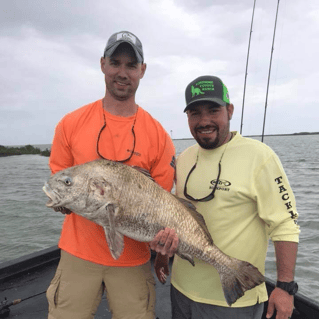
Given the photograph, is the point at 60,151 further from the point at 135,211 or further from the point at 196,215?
the point at 196,215

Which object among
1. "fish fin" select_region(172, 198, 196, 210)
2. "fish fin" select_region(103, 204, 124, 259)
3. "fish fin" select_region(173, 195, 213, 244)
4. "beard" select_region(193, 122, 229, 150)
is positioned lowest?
"fish fin" select_region(103, 204, 124, 259)

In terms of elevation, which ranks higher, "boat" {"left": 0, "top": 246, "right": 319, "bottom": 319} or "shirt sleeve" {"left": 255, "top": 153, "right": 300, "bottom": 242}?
"shirt sleeve" {"left": 255, "top": 153, "right": 300, "bottom": 242}

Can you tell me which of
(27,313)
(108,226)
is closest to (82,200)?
(108,226)

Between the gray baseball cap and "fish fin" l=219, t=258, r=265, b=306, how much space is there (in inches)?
86.7

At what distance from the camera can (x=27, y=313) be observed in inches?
168

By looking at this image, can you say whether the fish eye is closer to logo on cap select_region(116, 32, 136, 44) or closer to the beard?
the beard

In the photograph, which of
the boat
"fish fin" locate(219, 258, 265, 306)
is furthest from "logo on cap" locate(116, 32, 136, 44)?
the boat

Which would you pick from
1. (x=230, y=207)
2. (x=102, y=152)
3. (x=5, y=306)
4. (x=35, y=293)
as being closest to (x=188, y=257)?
(x=230, y=207)

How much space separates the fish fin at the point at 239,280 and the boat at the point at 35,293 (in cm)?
167

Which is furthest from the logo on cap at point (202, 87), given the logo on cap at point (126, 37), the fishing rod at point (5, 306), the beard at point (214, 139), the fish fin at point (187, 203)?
the fishing rod at point (5, 306)

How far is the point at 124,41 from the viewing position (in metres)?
2.90

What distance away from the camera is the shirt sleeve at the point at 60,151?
2970 mm

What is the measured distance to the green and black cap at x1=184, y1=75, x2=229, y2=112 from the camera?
9.59 feet

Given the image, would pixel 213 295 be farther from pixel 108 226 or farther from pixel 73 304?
pixel 73 304
